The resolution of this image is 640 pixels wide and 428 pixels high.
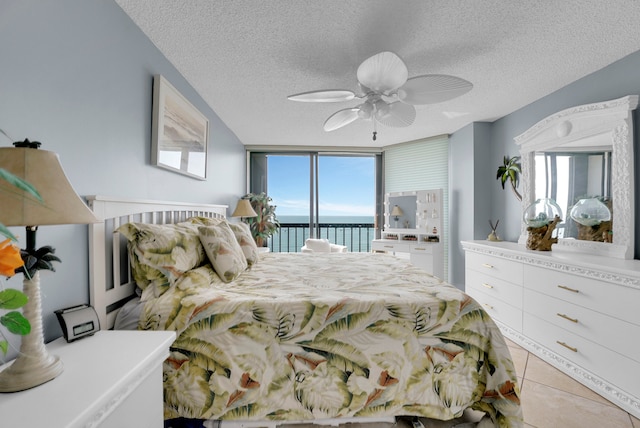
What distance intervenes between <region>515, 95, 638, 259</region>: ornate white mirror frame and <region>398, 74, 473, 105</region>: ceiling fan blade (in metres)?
1.38

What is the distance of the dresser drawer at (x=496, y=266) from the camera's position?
2.60 meters

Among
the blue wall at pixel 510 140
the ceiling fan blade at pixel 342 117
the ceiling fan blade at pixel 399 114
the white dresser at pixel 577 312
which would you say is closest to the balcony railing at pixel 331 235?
the blue wall at pixel 510 140

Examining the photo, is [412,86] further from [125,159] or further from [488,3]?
[125,159]

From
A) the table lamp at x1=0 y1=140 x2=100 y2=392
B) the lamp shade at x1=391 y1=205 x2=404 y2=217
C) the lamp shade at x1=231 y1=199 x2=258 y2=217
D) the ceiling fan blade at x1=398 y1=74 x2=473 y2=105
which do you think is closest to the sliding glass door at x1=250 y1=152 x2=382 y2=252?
the lamp shade at x1=391 y1=205 x2=404 y2=217

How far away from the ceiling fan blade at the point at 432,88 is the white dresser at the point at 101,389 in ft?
6.38

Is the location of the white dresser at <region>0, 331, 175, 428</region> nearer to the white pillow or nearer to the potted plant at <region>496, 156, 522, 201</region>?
the white pillow

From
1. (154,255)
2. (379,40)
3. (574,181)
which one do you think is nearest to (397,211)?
(574,181)

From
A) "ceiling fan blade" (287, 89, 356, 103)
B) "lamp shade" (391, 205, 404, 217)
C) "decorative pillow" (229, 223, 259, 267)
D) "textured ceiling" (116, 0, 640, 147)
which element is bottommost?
"decorative pillow" (229, 223, 259, 267)

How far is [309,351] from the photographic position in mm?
1390

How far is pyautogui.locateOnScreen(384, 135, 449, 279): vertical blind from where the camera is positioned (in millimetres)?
4402

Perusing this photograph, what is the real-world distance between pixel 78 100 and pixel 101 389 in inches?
50.4

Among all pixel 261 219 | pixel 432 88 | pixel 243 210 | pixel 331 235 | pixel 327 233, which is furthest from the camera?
pixel 331 235

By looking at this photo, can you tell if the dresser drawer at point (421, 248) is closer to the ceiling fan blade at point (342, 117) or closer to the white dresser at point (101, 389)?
the ceiling fan blade at point (342, 117)

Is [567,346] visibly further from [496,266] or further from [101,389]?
[101,389]
